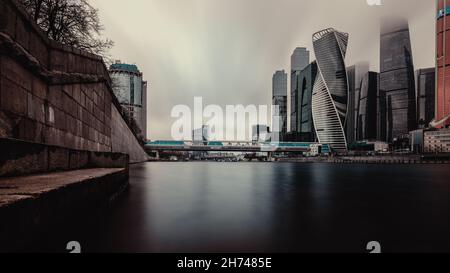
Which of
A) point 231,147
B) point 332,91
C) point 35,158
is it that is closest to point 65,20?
point 35,158

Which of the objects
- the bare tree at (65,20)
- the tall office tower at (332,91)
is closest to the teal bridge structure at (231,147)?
the tall office tower at (332,91)

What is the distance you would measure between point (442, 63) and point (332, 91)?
255 feet

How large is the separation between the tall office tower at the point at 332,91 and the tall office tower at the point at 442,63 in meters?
60.8

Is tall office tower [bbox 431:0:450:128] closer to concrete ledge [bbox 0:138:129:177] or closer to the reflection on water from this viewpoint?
the reflection on water

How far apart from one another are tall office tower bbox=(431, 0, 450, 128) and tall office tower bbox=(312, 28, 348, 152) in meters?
60.8

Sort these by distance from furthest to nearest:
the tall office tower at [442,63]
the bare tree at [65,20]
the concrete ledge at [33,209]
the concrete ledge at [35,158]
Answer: the tall office tower at [442,63] < the bare tree at [65,20] < the concrete ledge at [35,158] < the concrete ledge at [33,209]

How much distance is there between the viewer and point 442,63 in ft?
485

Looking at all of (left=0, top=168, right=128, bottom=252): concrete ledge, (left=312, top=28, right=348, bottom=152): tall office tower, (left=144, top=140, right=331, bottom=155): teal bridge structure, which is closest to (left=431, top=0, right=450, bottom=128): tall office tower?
(left=312, top=28, right=348, bottom=152): tall office tower

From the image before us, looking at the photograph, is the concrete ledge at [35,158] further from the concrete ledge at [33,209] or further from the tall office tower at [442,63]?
the tall office tower at [442,63]

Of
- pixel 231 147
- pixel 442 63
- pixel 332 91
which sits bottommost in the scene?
pixel 231 147

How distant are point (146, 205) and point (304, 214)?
4408mm

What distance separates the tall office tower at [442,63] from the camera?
474 feet

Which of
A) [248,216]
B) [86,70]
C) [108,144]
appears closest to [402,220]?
[248,216]

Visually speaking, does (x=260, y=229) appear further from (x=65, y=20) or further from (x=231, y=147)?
(x=231, y=147)
